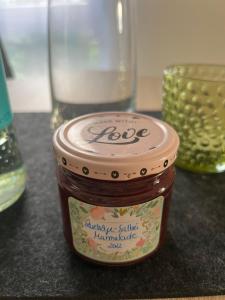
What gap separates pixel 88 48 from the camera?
0.59 meters

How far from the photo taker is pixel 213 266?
0.28 meters

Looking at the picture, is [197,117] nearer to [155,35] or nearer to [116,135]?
[116,135]

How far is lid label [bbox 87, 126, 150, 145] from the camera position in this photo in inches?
10.8

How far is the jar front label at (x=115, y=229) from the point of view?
0.85 ft

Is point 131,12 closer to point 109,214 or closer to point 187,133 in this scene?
point 187,133

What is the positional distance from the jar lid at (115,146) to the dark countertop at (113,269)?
0.29ft

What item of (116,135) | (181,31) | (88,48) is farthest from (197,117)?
(181,31)

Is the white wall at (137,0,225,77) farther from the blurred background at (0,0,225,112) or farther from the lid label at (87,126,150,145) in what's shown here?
the lid label at (87,126,150,145)

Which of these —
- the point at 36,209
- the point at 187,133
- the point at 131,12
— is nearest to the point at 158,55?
the point at 131,12

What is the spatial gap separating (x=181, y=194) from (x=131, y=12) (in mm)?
275

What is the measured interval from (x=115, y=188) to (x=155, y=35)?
1.88ft

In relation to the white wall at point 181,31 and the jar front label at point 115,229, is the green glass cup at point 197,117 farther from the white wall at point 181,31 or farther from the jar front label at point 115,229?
the white wall at point 181,31

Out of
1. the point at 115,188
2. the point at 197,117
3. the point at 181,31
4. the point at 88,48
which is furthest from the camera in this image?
the point at 181,31

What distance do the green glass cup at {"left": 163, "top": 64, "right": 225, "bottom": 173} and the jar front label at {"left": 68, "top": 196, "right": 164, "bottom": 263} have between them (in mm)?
153
